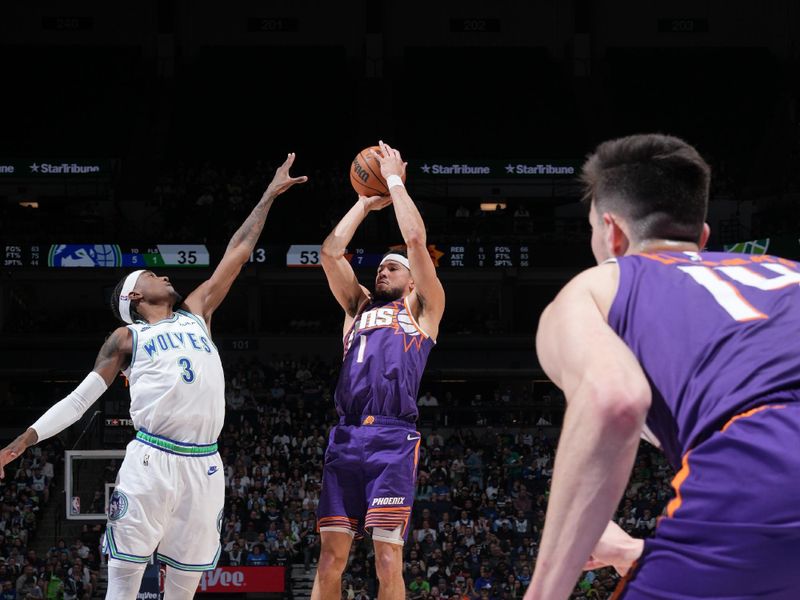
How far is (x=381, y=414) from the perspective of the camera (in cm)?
655

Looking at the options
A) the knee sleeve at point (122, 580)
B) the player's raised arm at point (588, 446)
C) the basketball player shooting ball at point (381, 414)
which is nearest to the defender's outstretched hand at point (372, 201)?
the basketball player shooting ball at point (381, 414)

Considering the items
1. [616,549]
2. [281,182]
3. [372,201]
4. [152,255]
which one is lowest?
[616,549]

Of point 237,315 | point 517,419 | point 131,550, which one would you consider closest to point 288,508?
point 517,419

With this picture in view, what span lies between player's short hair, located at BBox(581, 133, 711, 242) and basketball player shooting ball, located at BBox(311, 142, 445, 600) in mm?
3947

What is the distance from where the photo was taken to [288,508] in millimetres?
19797

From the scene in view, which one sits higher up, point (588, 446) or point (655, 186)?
point (655, 186)

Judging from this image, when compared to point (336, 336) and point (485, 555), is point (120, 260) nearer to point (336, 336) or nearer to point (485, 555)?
point (336, 336)

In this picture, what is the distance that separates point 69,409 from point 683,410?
4678 mm

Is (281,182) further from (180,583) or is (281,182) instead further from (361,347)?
(180,583)

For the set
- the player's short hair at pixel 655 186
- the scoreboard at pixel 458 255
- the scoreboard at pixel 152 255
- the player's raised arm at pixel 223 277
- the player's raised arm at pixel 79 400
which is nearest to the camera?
the player's short hair at pixel 655 186

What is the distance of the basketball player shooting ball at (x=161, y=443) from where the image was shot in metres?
5.91

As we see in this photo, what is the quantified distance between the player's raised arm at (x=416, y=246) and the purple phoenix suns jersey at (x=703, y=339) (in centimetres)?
401

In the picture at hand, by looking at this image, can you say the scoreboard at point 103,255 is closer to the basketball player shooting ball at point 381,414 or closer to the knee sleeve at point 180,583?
the basketball player shooting ball at point 381,414

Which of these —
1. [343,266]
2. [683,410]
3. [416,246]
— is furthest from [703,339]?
[343,266]
